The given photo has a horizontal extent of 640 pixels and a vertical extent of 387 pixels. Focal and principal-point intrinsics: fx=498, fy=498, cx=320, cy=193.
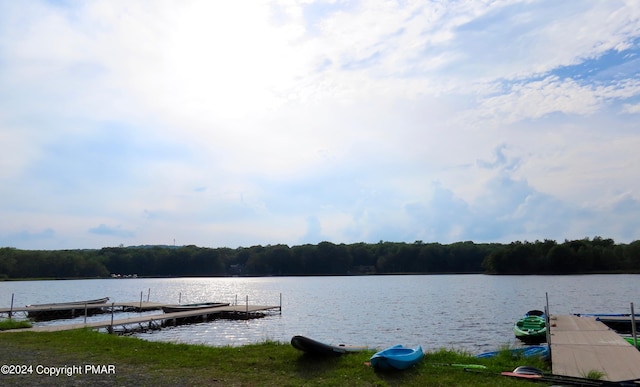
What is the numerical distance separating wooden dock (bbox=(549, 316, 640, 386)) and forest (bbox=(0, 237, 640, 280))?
11037 centimetres

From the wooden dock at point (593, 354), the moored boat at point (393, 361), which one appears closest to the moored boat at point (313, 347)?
the moored boat at point (393, 361)

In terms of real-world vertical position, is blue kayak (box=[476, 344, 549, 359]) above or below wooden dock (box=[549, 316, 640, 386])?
below

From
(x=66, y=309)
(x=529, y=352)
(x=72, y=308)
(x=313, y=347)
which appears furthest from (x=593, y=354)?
(x=66, y=309)

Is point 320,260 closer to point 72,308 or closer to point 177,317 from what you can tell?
point 72,308

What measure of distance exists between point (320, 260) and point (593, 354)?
152034 millimetres

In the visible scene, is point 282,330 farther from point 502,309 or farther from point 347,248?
point 347,248

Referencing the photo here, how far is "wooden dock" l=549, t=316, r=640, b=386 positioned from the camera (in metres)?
11.1

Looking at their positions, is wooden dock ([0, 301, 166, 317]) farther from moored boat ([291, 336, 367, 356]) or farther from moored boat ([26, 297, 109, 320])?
moored boat ([291, 336, 367, 356])

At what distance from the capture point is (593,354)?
13.6 metres

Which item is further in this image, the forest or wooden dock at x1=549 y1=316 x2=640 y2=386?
the forest

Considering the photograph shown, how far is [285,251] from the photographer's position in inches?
6481

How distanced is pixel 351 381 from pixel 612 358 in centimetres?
718

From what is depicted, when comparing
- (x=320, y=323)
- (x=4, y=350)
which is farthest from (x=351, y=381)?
(x=320, y=323)

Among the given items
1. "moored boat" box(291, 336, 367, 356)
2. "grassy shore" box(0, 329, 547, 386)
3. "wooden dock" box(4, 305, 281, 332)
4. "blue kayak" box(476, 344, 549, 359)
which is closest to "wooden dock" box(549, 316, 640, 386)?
"blue kayak" box(476, 344, 549, 359)
